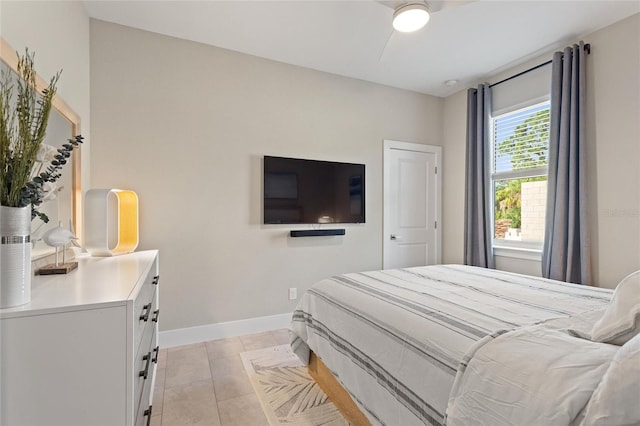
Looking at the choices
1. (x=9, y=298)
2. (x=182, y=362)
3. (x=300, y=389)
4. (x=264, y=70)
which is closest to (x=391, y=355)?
(x=300, y=389)

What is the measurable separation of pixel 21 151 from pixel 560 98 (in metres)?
3.75

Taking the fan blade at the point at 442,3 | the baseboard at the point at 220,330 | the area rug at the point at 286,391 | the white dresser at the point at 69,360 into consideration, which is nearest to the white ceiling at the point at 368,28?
the fan blade at the point at 442,3

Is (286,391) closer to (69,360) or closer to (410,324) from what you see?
(410,324)

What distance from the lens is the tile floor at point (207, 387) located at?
1.77m

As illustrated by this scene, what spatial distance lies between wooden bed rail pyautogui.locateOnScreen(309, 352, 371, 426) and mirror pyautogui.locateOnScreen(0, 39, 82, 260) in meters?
1.60

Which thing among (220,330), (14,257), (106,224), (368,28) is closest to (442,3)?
(368,28)

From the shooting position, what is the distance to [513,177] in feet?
11.0

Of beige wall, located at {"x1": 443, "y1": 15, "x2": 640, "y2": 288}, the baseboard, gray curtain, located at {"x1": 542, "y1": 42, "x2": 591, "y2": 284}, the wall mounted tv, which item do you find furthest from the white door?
beige wall, located at {"x1": 443, "y1": 15, "x2": 640, "y2": 288}

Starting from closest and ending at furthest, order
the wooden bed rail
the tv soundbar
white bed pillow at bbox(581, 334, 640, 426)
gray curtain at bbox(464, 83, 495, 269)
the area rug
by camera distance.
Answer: white bed pillow at bbox(581, 334, 640, 426) < the wooden bed rail < the area rug < the tv soundbar < gray curtain at bbox(464, 83, 495, 269)

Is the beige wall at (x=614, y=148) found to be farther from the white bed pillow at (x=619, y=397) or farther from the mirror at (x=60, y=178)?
the mirror at (x=60, y=178)

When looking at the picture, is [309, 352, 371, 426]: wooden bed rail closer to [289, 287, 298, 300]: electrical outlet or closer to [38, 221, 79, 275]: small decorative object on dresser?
[289, 287, 298, 300]: electrical outlet

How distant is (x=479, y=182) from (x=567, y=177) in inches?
34.9

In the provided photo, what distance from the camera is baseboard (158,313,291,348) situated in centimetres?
271

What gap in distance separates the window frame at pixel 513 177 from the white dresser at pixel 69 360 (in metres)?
3.51
